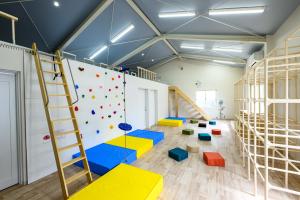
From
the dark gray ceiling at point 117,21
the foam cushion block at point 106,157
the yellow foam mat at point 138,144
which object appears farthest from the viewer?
the yellow foam mat at point 138,144

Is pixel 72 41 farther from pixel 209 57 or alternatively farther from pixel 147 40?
pixel 209 57

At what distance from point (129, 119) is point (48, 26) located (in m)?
4.27

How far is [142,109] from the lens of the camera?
7.38m

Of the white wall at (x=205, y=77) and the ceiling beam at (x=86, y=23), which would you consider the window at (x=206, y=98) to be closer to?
the white wall at (x=205, y=77)

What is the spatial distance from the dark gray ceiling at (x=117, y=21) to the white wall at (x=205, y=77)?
3685mm

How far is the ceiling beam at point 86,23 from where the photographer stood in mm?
4362

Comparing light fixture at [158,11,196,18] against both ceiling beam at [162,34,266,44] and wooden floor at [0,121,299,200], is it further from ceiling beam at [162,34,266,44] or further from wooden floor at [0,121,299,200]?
wooden floor at [0,121,299,200]

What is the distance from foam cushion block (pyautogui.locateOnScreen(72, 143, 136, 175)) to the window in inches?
334

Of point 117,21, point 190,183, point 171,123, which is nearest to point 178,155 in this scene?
point 190,183

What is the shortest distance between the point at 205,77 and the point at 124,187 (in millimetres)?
10114

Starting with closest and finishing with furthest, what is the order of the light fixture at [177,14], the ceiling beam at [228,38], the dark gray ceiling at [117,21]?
the dark gray ceiling at [117,21] → the light fixture at [177,14] → the ceiling beam at [228,38]

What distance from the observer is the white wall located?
10.2 metres

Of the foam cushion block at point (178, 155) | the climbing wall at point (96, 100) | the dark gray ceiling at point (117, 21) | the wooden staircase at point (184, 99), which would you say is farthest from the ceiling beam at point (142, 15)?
the wooden staircase at point (184, 99)

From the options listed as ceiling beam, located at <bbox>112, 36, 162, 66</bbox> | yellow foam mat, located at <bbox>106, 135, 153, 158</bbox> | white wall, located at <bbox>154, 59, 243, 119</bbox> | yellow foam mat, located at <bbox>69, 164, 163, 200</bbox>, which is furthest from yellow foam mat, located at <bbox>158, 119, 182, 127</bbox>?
yellow foam mat, located at <bbox>69, 164, 163, 200</bbox>
